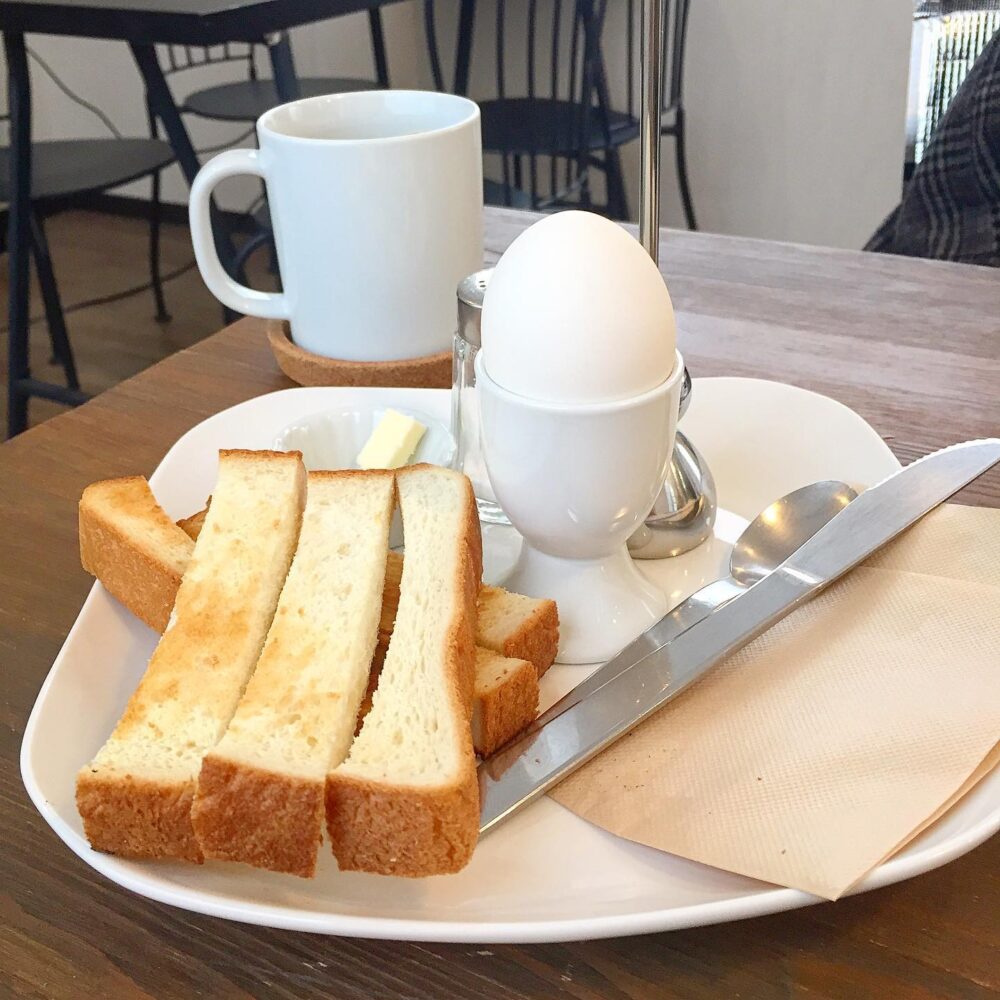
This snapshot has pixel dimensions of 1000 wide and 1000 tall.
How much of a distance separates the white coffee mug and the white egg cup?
238 millimetres

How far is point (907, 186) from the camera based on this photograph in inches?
47.8

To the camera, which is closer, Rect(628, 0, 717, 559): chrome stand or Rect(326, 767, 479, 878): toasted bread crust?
Rect(326, 767, 479, 878): toasted bread crust

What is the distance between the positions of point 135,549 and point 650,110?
304 mm

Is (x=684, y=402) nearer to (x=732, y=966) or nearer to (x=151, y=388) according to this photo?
(x=732, y=966)

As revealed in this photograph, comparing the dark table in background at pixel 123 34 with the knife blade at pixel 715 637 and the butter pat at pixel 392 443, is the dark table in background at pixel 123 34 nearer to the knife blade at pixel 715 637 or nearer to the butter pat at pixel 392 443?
the butter pat at pixel 392 443

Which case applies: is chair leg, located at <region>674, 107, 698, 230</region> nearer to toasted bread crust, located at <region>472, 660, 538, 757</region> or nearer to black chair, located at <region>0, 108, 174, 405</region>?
black chair, located at <region>0, 108, 174, 405</region>

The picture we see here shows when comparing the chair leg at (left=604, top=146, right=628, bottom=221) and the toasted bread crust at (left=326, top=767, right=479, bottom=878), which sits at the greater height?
the toasted bread crust at (left=326, top=767, right=479, bottom=878)

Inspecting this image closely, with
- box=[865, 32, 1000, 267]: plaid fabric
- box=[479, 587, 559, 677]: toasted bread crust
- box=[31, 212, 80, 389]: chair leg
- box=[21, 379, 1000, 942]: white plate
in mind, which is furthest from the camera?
box=[31, 212, 80, 389]: chair leg

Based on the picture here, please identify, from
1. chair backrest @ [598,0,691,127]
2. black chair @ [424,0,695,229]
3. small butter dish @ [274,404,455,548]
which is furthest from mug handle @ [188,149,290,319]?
chair backrest @ [598,0,691,127]

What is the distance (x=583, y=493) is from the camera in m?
0.41

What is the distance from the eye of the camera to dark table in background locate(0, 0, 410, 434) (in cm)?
134

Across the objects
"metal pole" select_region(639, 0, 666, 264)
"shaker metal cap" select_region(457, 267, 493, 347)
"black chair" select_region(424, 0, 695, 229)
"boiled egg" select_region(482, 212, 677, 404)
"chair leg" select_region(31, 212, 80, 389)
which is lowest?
"chair leg" select_region(31, 212, 80, 389)

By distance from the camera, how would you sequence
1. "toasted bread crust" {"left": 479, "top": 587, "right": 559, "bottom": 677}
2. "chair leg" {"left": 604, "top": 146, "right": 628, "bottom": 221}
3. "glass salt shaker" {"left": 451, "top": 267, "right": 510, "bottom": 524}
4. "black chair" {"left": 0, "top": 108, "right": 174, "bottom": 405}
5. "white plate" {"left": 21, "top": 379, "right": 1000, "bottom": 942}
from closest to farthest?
"white plate" {"left": 21, "top": 379, "right": 1000, "bottom": 942} → "toasted bread crust" {"left": 479, "top": 587, "right": 559, "bottom": 677} → "glass salt shaker" {"left": 451, "top": 267, "right": 510, "bottom": 524} → "black chair" {"left": 0, "top": 108, "right": 174, "bottom": 405} → "chair leg" {"left": 604, "top": 146, "right": 628, "bottom": 221}

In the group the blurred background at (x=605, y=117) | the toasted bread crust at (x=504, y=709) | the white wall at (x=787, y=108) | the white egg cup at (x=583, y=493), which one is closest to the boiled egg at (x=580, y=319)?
the white egg cup at (x=583, y=493)
